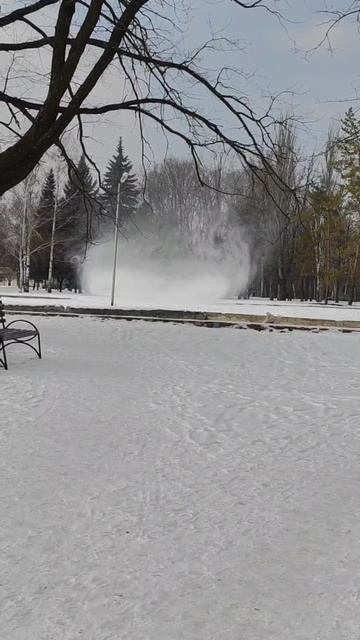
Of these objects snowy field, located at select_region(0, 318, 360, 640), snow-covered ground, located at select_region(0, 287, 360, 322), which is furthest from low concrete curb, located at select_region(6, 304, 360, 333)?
snowy field, located at select_region(0, 318, 360, 640)

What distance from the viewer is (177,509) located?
3.30 metres

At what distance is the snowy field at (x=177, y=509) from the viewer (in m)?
2.31

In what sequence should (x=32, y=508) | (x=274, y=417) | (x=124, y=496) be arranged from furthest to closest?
(x=274, y=417) < (x=124, y=496) < (x=32, y=508)

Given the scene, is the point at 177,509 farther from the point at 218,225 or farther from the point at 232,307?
the point at 218,225

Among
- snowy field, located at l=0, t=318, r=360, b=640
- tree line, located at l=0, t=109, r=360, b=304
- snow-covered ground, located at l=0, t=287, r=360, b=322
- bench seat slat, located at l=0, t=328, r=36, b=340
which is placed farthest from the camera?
tree line, located at l=0, t=109, r=360, b=304

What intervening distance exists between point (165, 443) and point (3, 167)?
172 inches

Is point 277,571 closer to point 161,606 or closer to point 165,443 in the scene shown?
point 161,606

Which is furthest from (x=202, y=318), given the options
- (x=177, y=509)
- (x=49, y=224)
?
(x=49, y=224)

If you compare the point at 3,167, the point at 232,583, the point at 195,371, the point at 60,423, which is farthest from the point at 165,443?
the point at 3,167

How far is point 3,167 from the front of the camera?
742cm

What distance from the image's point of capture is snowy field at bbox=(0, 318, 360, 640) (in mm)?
2307

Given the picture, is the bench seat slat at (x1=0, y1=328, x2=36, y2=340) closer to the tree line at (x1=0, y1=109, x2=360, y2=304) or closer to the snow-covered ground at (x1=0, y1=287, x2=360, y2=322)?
the snow-covered ground at (x1=0, y1=287, x2=360, y2=322)

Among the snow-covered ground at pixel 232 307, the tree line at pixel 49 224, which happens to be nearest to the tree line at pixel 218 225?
the tree line at pixel 49 224

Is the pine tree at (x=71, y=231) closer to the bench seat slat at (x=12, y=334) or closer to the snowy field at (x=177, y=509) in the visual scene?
the bench seat slat at (x=12, y=334)
